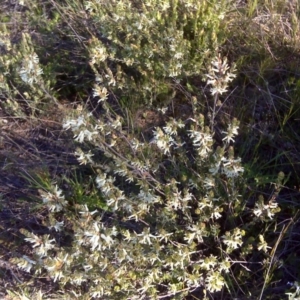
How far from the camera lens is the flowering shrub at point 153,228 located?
1.92m

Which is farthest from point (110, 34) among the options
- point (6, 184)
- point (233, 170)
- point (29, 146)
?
point (233, 170)

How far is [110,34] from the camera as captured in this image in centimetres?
279

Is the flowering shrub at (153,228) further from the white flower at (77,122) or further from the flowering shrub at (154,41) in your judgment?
the flowering shrub at (154,41)

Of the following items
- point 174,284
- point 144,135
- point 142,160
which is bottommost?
point 174,284

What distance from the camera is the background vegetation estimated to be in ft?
6.65

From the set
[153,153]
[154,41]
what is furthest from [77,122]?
[154,41]

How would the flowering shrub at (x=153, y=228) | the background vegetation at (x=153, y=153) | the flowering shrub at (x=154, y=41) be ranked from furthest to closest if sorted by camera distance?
the flowering shrub at (x=154, y=41) → the background vegetation at (x=153, y=153) → the flowering shrub at (x=153, y=228)

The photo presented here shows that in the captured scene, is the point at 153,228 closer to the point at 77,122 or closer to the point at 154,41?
the point at 77,122

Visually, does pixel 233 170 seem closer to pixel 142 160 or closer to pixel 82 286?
pixel 142 160

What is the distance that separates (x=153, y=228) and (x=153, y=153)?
0.39 metres

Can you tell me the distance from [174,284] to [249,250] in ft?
1.16

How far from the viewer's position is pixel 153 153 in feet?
7.99

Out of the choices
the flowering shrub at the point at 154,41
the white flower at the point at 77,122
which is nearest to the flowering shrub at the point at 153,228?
the white flower at the point at 77,122

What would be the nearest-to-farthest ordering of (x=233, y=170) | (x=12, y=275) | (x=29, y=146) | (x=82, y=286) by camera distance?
(x=233, y=170) → (x=82, y=286) → (x=12, y=275) → (x=29, y=146)
